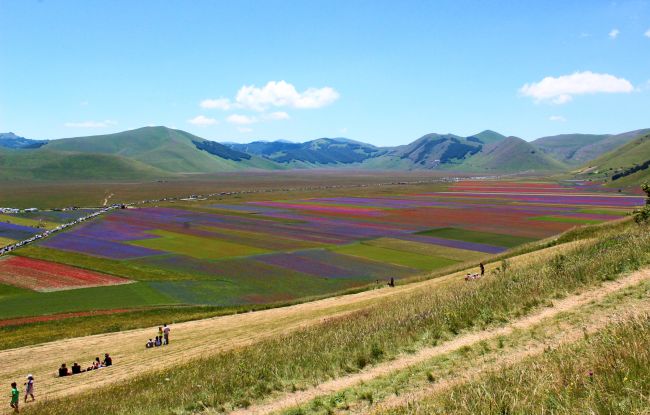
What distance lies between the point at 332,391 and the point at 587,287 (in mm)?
13740

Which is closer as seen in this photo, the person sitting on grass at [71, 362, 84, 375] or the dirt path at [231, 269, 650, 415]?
the dirt path at [231, 269, 650, 415]

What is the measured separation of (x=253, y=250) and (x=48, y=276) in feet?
106

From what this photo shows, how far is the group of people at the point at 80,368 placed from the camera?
96.0 feet

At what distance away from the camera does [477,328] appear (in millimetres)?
18609

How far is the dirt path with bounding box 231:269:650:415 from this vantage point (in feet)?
49.2

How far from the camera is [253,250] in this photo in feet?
265

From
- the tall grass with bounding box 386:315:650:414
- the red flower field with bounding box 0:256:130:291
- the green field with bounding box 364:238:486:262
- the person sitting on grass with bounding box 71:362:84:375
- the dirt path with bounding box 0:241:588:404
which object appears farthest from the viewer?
the green field with bounding box 364:238:486:262

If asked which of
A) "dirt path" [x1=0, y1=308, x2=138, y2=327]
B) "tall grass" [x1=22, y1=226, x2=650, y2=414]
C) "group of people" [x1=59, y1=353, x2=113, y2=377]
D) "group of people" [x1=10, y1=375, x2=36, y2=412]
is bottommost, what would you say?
"dirt path" [x1=0, y1=308, x2=138, y2=327]

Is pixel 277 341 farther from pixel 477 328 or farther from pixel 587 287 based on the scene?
pixel 587 287

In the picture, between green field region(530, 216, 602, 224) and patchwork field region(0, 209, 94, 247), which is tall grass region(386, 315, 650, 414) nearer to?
patchwork field region(0, 209, 94, 247)

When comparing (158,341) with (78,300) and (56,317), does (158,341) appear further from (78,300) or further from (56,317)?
(78,300)

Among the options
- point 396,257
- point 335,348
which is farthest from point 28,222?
point 335,348

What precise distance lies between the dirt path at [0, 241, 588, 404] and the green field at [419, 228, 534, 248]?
167ft

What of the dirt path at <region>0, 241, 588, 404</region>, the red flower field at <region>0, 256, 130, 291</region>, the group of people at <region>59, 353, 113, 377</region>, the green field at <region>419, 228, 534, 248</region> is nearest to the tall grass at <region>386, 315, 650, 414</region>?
the dirt path at <region>0, 241, 588, 404</region>
